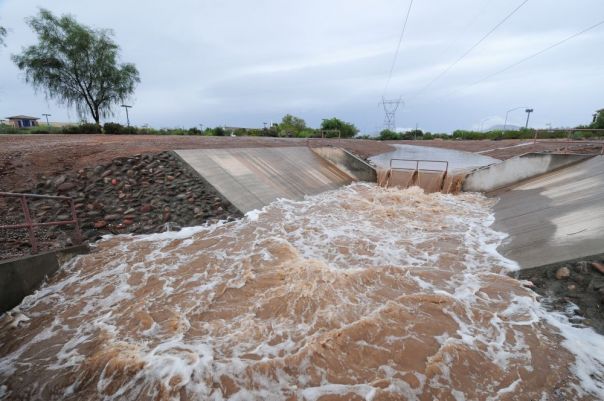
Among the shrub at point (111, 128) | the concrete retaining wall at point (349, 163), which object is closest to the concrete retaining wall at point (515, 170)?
the concrete retaining wall at point (349, 163)

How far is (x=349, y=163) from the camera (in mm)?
19422

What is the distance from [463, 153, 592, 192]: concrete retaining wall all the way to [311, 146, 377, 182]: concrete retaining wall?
554 centimetres

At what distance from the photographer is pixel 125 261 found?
23.3 ft

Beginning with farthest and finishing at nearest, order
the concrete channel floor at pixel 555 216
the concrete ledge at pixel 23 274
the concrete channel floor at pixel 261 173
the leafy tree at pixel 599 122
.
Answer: the leafy tree at pixel 599 122 < the concrete channel floor at pixel 261 173 < the concrete channel floor at pixel 555 216 < the concrete ledge at pixel 23 274

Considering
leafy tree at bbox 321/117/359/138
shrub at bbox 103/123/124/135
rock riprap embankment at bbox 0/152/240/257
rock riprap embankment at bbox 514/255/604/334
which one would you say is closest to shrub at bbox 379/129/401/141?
leafy tree at bbox 321/117/359/138

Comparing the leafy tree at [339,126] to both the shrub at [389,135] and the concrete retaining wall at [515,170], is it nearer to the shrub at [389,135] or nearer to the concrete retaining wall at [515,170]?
the shrub at [389,135]

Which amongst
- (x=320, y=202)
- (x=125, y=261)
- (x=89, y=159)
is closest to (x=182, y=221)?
(x=125, y=261)

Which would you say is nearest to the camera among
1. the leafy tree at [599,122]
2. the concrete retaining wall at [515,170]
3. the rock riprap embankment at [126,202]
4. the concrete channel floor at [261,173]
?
the rock riprap embankment at [126,202]

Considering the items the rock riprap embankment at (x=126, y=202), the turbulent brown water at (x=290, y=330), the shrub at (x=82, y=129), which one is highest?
the shrub at (x=82, y=129)

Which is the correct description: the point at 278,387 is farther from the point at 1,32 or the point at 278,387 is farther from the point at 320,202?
the point at 1,32

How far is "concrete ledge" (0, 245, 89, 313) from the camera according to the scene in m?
5.18

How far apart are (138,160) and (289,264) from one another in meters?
8.19

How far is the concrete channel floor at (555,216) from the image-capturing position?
6.51 metres

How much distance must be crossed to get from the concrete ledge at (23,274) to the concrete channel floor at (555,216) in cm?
1071
